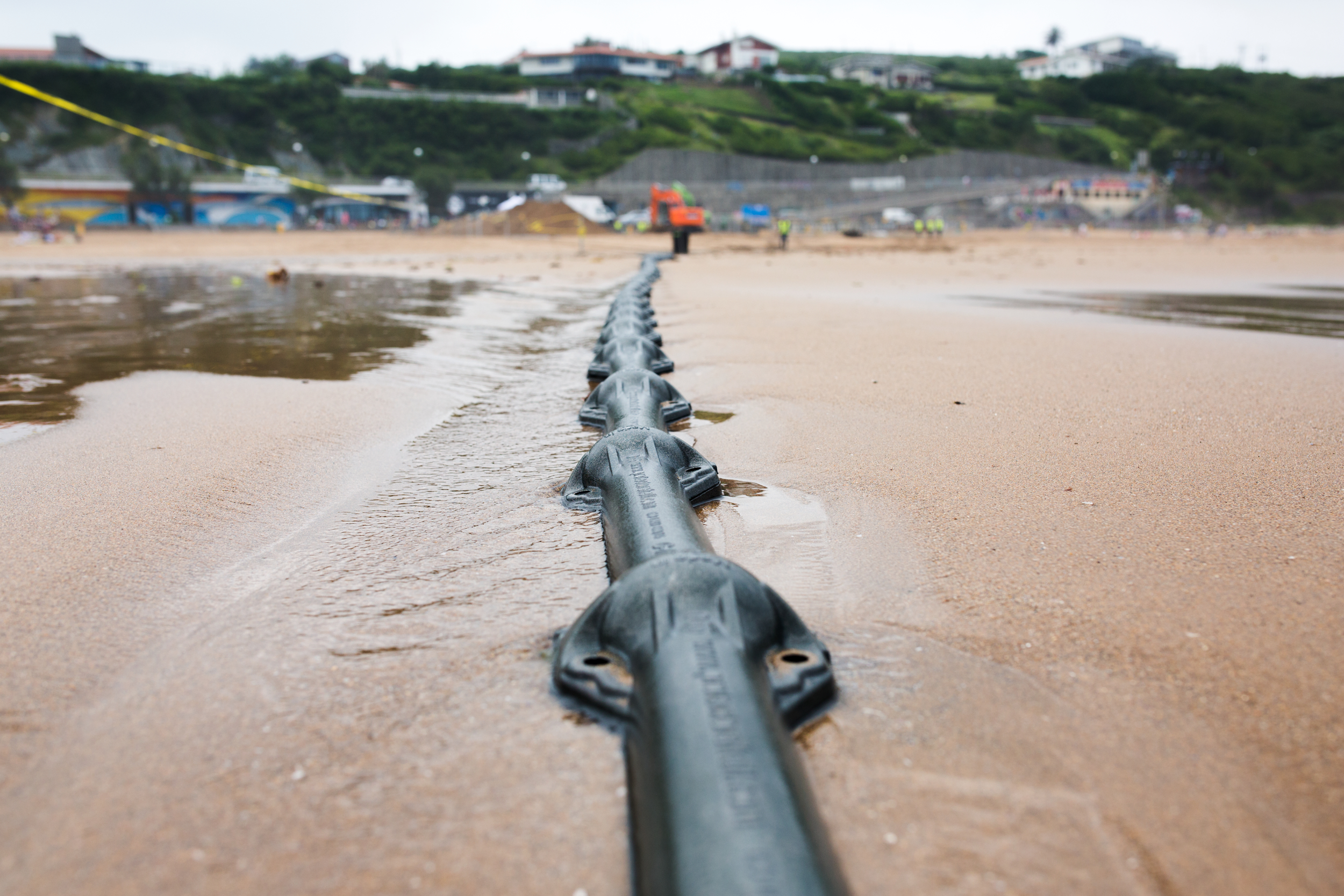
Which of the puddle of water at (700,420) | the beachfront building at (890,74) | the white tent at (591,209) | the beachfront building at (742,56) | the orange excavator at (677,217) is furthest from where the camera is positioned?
the beachfront building at (890,74)

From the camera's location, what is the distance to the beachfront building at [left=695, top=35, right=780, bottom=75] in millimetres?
85812

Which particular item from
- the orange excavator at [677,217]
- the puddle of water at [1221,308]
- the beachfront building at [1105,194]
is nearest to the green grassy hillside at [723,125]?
the beachfront building at [1105,194]

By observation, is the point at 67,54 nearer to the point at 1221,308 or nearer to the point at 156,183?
the point at 156,183

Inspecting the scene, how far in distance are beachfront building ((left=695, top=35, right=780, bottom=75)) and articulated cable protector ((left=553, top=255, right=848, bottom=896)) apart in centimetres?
9137

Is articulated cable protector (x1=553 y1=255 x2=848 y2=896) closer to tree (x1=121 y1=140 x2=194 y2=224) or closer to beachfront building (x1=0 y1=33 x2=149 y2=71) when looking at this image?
tree (x1=121 y1=140 x2=194 y2=224)

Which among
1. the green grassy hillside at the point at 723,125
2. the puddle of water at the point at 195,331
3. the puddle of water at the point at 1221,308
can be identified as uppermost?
the green grassy hillside at the point at 723,125

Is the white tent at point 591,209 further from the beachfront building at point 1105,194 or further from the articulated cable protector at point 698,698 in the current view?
the articulated cable protector at point 698,698

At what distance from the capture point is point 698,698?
4.31 ft

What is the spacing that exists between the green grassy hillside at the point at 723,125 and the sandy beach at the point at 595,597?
167 ft

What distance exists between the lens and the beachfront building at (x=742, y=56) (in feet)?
282

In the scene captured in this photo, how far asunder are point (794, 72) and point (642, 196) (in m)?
46.5

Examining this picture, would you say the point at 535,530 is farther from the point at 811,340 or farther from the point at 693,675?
the point at 811,340

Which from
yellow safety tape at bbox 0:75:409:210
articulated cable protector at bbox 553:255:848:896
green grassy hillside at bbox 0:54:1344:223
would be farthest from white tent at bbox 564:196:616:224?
articulated cable protector at bbox 553:255:848:896

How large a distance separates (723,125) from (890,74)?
3631 centimetres
